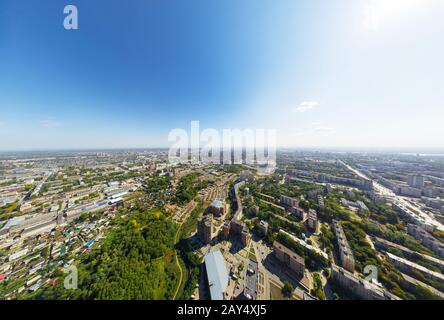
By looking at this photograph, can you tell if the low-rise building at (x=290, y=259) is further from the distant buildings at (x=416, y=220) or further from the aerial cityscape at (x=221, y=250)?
the distant buildings at (x=416, y=220)

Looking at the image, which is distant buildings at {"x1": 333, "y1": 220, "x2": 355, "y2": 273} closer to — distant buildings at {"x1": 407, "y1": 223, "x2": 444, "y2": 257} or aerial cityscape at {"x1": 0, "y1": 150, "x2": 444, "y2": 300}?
aerial cityscape at {"x1": 0, "y1": 150, "x2": 444, "y2": 300}

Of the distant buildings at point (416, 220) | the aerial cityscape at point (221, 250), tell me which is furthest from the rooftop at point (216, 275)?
the distant buildings at point (416, 220)

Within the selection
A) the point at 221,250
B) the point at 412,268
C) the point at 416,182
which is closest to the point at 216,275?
the point at 221,250

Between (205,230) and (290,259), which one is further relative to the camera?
(205,230)

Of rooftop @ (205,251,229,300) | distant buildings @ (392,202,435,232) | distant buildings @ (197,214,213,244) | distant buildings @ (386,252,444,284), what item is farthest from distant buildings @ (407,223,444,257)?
distant buildings @ (197,214,213,244)

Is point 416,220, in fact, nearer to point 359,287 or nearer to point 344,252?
point 344,252

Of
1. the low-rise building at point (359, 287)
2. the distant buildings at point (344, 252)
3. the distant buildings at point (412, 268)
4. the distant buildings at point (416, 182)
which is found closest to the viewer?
the low-rise building at point (359, 287)
